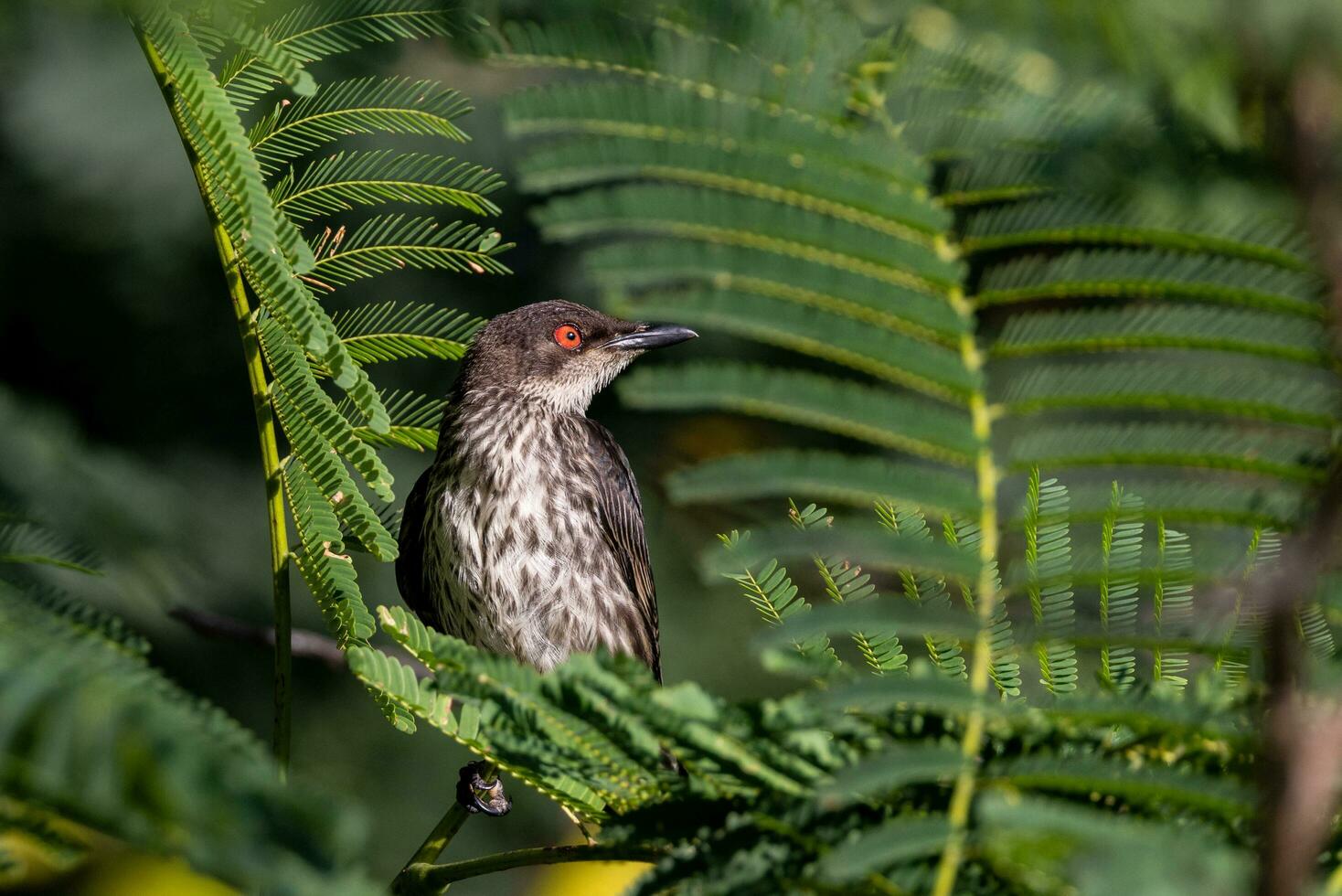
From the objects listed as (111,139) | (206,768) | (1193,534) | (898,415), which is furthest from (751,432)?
(206,768)

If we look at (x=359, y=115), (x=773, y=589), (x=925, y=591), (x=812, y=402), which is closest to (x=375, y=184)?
(x=359, y=115)

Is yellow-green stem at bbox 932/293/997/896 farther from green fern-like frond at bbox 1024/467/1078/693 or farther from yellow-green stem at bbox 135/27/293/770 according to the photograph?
yellow-green stem at bbox 135/27/293/770

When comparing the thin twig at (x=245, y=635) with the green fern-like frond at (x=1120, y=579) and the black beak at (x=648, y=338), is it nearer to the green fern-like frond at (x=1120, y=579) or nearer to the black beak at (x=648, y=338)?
the black beak at (x=648, y=338)

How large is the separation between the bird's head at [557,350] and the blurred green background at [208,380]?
1.18 ft

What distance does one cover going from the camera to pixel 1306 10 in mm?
1253

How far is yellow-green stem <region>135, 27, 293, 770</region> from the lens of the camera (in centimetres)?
250

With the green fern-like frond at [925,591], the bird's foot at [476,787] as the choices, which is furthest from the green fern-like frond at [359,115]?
the bird's foot at [476,787]

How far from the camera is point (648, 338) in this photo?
5.32 metres

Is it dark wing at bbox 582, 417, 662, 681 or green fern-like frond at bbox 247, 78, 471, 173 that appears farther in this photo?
dark wing at bbox 582, 417, 662, 681

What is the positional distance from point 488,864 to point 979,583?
47.4 inches

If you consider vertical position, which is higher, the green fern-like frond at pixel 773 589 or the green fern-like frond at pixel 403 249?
the green fern-like frond at pixel 403 249

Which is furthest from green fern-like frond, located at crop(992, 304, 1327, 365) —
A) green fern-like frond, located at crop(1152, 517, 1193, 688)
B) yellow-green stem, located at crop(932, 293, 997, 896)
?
green fern-like frond, located at crop(1152, 517, 1193, 688)

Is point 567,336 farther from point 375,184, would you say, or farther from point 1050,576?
point 1050,576

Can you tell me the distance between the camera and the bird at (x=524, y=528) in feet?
15.0
